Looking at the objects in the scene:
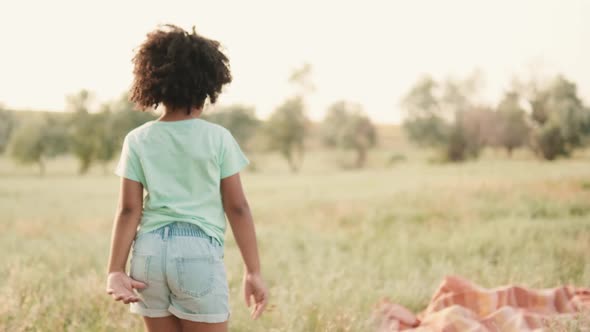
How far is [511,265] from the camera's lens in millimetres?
5457

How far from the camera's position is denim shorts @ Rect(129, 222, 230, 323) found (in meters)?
1.90

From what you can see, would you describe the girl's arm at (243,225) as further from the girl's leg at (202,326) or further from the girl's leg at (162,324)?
the girl's leg at (162,324)

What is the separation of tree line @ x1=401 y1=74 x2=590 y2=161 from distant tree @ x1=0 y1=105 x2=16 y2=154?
10763 millimetres

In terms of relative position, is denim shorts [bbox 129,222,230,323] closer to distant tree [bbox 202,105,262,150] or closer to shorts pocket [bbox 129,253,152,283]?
shorts pocket [bbox 129,253,152,283]

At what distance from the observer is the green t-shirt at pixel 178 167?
1951 millimetres

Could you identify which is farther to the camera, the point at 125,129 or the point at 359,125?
the point at 359,125

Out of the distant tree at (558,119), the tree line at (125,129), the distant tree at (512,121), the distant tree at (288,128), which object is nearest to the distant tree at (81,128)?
the tree line at (125,129)

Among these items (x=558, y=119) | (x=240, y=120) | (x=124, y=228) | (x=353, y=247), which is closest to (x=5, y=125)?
(x=353, y=247)

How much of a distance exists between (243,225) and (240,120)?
108ft

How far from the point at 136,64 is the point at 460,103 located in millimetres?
14858

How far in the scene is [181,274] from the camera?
189 centimetres

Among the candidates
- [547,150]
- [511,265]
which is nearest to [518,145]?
[547,150]

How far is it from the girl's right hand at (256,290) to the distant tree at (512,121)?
8454 mm

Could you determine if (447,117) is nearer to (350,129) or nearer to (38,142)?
(350,129)
